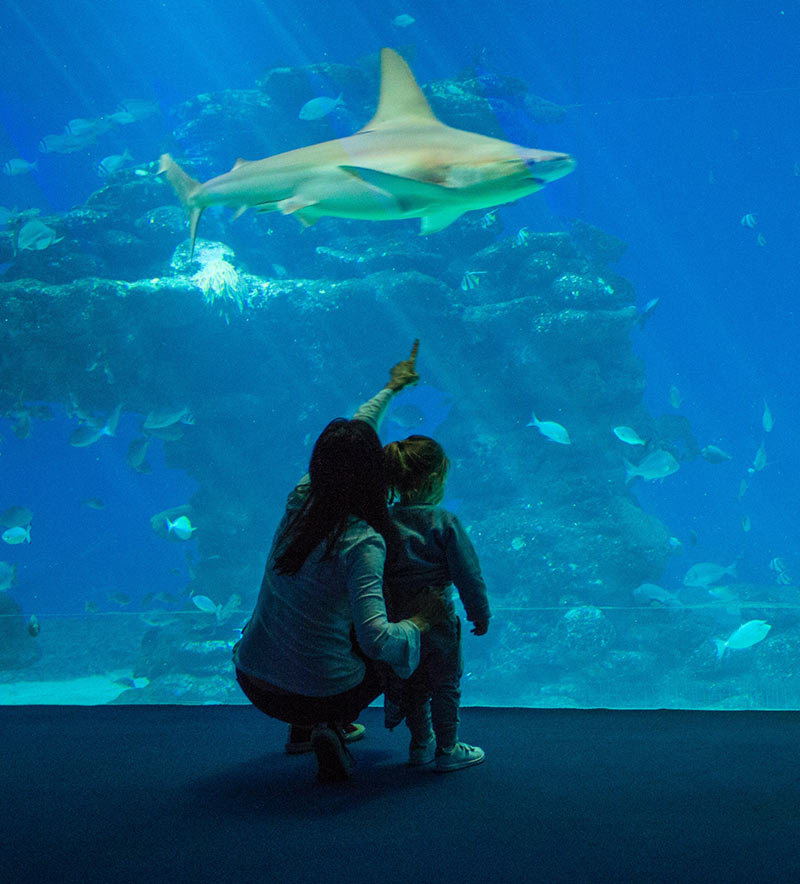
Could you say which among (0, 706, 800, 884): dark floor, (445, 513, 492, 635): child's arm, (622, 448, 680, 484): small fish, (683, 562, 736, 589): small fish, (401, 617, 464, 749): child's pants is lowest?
(0, 706, 800, 884): dark floor

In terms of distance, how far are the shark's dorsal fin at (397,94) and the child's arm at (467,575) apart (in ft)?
5.98

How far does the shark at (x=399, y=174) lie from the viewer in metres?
2.12

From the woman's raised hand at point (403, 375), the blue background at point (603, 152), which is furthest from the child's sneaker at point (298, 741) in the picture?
the blue background at point (603, 152)

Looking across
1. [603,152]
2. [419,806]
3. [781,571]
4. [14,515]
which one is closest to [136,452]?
[14,515]

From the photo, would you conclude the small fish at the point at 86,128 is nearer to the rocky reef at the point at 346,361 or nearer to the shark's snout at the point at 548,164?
the rocky reef at the point at 346,361

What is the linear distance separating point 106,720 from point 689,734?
268cm

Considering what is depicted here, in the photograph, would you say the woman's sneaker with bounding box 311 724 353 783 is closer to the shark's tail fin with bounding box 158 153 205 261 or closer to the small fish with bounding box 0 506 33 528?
the shark's tail fin with bounding box 158 153 205 261

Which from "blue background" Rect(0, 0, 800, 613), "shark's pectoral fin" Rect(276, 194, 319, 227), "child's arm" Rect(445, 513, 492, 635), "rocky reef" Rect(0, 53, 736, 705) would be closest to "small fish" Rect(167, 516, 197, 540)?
"rocky reef" Rect(0, 53, 736, 705)

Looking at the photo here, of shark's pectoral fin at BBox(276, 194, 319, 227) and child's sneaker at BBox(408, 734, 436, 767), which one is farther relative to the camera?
shark's pectoral fin at BBox(276, 194, 319, 227)

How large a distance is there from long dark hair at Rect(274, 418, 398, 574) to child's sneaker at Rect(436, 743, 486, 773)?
0.85 m

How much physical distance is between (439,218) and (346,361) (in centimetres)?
1103

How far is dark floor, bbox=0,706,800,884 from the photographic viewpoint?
1452 millimetres

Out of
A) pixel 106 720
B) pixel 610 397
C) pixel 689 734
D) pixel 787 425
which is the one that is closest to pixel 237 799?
pixel 106 720

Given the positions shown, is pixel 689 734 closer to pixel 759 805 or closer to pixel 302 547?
pixel 759 805
